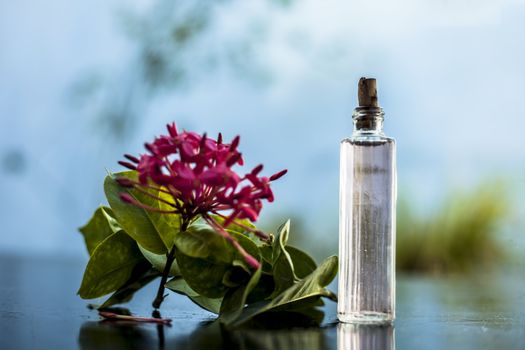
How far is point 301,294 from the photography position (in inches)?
26.7

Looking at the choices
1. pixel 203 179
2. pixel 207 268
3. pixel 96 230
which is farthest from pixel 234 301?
pixel 96 230

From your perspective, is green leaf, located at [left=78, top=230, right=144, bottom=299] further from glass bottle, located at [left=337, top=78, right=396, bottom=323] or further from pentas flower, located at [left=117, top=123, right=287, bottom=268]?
glass bottle, located at [left=337, top=78, right=396, bottom=323]

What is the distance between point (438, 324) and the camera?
74 cm

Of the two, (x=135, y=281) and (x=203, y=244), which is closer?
(x=203, y=244)

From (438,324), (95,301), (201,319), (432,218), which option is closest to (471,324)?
(438,324)

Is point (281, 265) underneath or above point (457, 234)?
underneath

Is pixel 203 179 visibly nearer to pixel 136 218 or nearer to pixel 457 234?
pixel 136 218

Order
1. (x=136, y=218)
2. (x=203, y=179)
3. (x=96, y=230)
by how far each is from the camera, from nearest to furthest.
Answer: (x=203, y=179) < (x=136, y=218) < (x=96, y=230)

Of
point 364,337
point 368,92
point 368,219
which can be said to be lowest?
point 364,337

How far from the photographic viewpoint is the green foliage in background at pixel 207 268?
66cm

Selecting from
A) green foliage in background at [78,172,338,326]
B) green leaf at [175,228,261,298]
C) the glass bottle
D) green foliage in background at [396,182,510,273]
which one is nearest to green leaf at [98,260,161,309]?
green foliage in background at [78,172,338,326]

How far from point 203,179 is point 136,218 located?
0.14 meters

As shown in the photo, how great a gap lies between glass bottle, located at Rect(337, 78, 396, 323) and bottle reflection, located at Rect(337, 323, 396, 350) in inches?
0.9

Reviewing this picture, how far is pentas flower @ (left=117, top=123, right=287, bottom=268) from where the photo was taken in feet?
2.04
